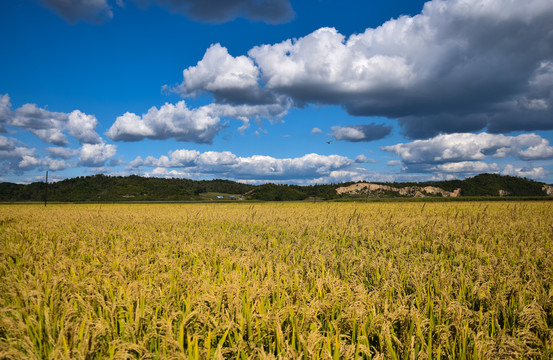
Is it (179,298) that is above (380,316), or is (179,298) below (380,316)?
below

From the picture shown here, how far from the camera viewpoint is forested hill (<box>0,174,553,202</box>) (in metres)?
135

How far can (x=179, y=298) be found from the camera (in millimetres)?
3938

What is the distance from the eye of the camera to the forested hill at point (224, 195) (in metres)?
135

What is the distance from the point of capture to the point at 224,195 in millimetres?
153000

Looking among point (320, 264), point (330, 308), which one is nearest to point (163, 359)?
point (330, 308)

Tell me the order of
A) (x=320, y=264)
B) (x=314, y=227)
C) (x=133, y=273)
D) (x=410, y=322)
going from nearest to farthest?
1. (x=410, y=322)
2. (x=133, y=273)
3. (x=320, y=264)
4. (x=314, y=227)

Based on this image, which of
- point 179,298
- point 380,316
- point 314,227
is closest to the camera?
point 380,316

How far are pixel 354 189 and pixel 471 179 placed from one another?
2768 inches

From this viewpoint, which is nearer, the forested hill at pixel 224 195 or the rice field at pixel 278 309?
the rice field at pixel 278 309

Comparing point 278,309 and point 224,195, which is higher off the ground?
point 278,309

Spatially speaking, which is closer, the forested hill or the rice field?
the rice field

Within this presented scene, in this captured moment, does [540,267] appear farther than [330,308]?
Yes

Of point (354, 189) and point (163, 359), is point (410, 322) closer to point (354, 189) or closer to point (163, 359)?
point (163, 359)

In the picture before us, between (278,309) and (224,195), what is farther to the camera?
(224,195)
